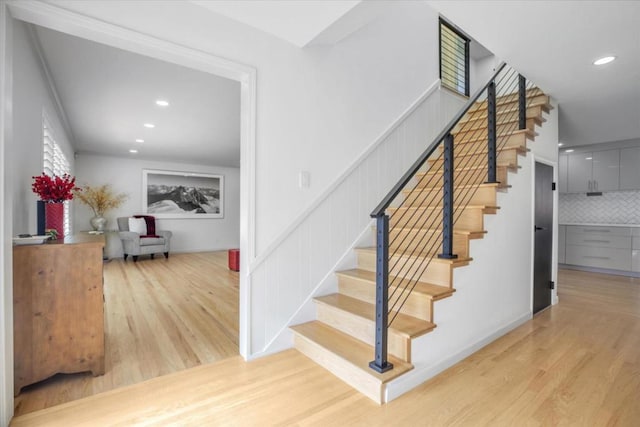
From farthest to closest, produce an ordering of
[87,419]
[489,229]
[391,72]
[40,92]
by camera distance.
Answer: [391,72]
[40,92]
[489,229]
[87,419]

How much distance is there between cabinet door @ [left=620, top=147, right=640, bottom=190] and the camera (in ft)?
17.2

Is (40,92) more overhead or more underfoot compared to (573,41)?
more underfoot

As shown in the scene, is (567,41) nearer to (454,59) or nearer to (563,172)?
(454,59)

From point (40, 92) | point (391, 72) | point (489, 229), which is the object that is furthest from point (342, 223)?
point (40, 92)

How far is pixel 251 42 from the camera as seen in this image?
7.31 feet

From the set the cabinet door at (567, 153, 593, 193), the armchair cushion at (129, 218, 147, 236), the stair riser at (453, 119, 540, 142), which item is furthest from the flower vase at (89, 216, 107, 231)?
the cabinet door at (567, 153, 593, 193)

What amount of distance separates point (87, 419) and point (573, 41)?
12.9 feet

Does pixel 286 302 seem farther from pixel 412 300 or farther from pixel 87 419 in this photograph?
pixel 87 419

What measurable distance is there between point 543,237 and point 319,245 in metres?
2.60

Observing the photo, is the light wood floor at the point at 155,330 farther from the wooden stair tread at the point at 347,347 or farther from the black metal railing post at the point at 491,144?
the black metal railing post at the point at 491,144

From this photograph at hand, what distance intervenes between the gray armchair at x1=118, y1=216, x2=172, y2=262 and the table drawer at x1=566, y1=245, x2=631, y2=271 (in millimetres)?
8305

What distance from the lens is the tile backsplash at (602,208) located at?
5.48 m

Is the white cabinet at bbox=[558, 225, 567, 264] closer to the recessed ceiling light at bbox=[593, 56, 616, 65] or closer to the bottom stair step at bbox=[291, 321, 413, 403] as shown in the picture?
the recessed ceiling light at bbox=[593, 56, 616, 65]

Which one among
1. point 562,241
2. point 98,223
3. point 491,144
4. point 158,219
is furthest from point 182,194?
point 562,241
